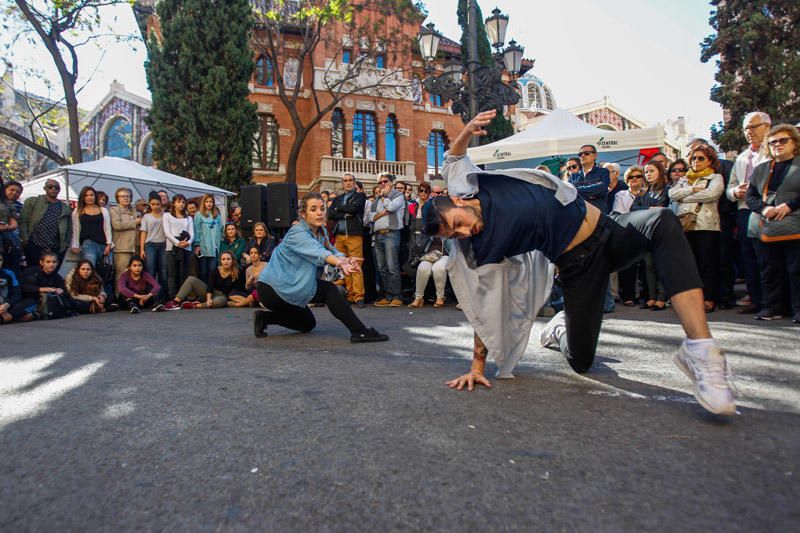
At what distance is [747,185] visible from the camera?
19.7 ft

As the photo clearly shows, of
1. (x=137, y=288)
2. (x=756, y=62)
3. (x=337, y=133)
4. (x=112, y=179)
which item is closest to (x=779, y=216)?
(x=137, y=288)

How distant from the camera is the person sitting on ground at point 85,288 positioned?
28.5 ft

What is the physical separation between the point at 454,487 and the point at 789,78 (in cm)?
1884

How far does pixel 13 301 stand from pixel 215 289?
9.82 feet

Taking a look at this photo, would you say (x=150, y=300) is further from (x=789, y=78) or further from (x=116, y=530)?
(x=789, y=78)

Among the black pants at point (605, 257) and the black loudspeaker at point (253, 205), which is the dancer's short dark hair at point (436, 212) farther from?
Result: the black loudspeaker at point (253, 205)

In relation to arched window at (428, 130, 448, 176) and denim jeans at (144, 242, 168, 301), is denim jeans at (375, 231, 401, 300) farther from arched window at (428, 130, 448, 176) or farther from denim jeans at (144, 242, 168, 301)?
arched window at (428, 130, 448, 176)

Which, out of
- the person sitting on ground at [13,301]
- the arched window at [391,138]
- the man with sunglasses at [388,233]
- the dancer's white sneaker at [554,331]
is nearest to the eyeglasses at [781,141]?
the dancer's white sneaker at [554,331]

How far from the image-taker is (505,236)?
275 centimetres

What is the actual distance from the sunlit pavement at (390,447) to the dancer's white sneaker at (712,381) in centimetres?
10

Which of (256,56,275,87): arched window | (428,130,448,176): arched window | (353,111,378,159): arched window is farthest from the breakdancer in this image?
(428,130,448,176): arched window

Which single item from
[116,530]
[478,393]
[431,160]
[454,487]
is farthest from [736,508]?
[431,160]

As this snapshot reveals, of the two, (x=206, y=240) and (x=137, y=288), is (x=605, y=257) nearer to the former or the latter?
(x=137, y=288)

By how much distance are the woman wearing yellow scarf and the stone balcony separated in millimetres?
18694
